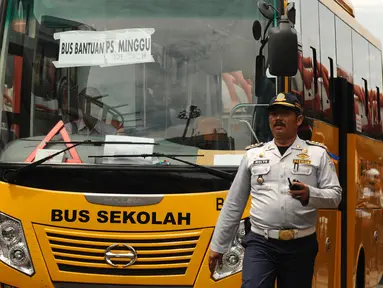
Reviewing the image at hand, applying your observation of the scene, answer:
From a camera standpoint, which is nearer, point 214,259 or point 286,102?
point 286,102

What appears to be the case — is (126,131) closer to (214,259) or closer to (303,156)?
(214,259)

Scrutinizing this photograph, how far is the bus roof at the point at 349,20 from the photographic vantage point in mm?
9616

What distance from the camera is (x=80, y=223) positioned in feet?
21.4

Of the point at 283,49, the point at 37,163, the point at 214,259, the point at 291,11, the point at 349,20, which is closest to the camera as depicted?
the point at 214,259

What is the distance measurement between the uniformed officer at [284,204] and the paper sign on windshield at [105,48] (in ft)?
4.99

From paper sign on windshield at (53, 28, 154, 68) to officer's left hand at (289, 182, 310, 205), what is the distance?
6.51ft

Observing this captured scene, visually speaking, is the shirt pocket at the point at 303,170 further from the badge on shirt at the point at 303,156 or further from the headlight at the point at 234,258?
the headlight at the point at 234,258

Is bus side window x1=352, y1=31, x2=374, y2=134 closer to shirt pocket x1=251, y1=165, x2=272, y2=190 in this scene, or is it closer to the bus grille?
the bus grille

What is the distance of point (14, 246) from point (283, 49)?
8.28ft

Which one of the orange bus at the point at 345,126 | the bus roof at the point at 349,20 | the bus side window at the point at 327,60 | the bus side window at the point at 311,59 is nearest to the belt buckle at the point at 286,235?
the orange bus at the point at 345,126

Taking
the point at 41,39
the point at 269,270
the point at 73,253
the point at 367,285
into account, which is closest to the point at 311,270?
the point at 269,270

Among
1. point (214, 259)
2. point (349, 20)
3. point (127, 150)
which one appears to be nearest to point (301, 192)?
point (214, 259)

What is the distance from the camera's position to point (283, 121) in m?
5.80

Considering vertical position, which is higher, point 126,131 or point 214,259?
point 126,131
